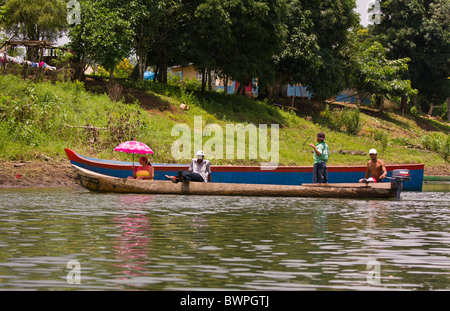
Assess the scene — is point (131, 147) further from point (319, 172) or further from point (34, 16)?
point (34, 16)

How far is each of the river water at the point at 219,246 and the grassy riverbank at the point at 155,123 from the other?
7.69 meters

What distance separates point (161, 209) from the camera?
14156mm

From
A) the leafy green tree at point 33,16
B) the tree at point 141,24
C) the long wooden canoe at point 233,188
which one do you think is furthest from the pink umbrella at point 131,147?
the leafy green tree at point 33,16

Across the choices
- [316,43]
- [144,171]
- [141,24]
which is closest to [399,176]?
[144,171]

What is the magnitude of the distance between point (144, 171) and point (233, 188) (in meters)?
2.72

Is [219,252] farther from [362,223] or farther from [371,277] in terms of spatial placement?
[362,223]

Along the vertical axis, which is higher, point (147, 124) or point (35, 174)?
point (147, 124)

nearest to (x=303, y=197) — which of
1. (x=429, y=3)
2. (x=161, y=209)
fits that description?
(x=161, y=209)

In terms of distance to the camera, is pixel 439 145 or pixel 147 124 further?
pixel 439 145

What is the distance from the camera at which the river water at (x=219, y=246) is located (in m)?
7.04

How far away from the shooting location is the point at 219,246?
30.3 feet

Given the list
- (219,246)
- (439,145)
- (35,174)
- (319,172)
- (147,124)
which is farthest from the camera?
(439,145)

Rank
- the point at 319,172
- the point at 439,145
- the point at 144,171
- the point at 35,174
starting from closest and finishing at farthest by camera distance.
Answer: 1. the point at 319,172
2. the point at 144,171
3. the point at 35,174
4. the point at 439,145
